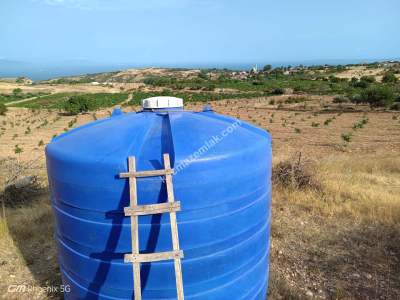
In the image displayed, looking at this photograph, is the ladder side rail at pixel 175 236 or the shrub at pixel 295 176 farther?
the shrub at pixel 295 176

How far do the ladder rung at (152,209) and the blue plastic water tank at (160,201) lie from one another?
3.4 inches

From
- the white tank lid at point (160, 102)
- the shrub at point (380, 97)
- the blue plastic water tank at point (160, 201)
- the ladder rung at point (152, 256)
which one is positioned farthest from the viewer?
the shrub at point (380, 97)

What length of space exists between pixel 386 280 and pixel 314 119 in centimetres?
2019

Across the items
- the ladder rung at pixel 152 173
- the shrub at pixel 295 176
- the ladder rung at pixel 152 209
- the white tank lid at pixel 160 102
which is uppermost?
the white tank lid at pixel 160 102

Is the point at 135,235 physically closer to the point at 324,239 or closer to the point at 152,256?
the point at 152,256

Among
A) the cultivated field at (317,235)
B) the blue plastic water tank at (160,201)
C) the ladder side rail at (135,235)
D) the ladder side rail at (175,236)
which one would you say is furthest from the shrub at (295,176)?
the ladder side rail at (135,235)

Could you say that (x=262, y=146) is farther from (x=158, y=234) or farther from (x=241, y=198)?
(x=158, y=234)

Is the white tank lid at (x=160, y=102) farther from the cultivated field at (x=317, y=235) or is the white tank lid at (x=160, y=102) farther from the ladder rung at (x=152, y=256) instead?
the cultivated field at (x=317, y=235)

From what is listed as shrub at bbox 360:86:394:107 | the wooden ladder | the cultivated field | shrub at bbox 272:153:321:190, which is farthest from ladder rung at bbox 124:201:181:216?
shrub at bbox 360:86:394:107

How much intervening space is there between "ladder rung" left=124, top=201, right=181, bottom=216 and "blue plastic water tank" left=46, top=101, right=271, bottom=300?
86 mm

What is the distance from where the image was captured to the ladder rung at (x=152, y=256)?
2.56 m

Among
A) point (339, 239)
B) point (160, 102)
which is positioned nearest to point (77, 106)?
point (339, 239)

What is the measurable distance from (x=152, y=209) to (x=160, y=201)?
104mm

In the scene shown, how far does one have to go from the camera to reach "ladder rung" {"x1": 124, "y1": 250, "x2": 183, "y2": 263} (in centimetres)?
256
